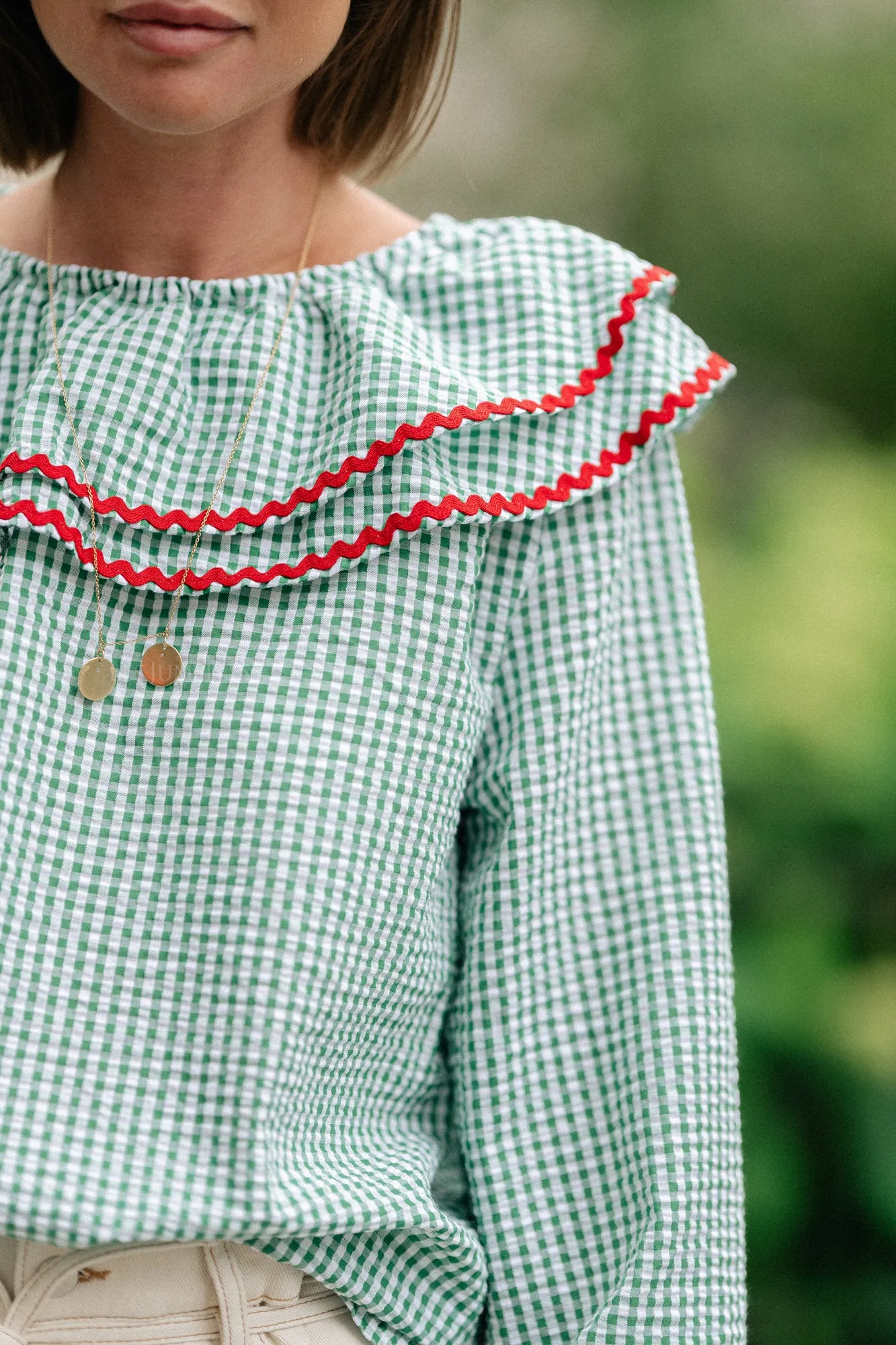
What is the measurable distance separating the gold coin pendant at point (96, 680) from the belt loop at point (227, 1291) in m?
0.30

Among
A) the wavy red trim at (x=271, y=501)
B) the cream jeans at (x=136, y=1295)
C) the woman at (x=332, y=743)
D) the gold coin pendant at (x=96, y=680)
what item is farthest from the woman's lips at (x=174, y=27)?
the cream jeans at (x=136, y=1295)

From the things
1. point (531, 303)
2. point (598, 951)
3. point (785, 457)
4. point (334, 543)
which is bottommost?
point (598, 951)

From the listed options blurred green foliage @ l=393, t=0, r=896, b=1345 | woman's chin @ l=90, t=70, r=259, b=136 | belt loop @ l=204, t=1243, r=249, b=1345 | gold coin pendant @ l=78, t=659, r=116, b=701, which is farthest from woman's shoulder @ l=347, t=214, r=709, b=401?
blurred green foliage @ l=393, t=0, r=896, b=1345

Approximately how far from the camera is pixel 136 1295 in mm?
730

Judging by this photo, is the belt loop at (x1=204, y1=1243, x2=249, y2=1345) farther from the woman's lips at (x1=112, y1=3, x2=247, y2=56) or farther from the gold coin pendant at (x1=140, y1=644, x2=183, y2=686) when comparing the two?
the woman's lips at (x1=112, y1=3, x2=247, y2=56)

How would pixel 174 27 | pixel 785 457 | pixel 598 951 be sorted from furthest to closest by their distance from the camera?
pixel 785 457
pixel 598 951
pixel 174 27

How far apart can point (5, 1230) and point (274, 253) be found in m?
0.58

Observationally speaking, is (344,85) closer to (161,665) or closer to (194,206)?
(194,206)

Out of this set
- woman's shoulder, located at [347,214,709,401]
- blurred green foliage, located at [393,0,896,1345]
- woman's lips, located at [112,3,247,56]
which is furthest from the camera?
blurred green foliage, located at [393,0,896,1345]

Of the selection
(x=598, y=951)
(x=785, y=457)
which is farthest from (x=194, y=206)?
(x=785, y=457)

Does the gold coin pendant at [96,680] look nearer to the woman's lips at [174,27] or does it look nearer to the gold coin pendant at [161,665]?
the gold coin pendant at [161,665]

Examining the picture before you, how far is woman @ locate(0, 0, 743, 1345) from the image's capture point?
0.73 m

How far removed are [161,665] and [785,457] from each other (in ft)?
3.86

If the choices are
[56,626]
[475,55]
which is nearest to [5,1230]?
[56,626]
